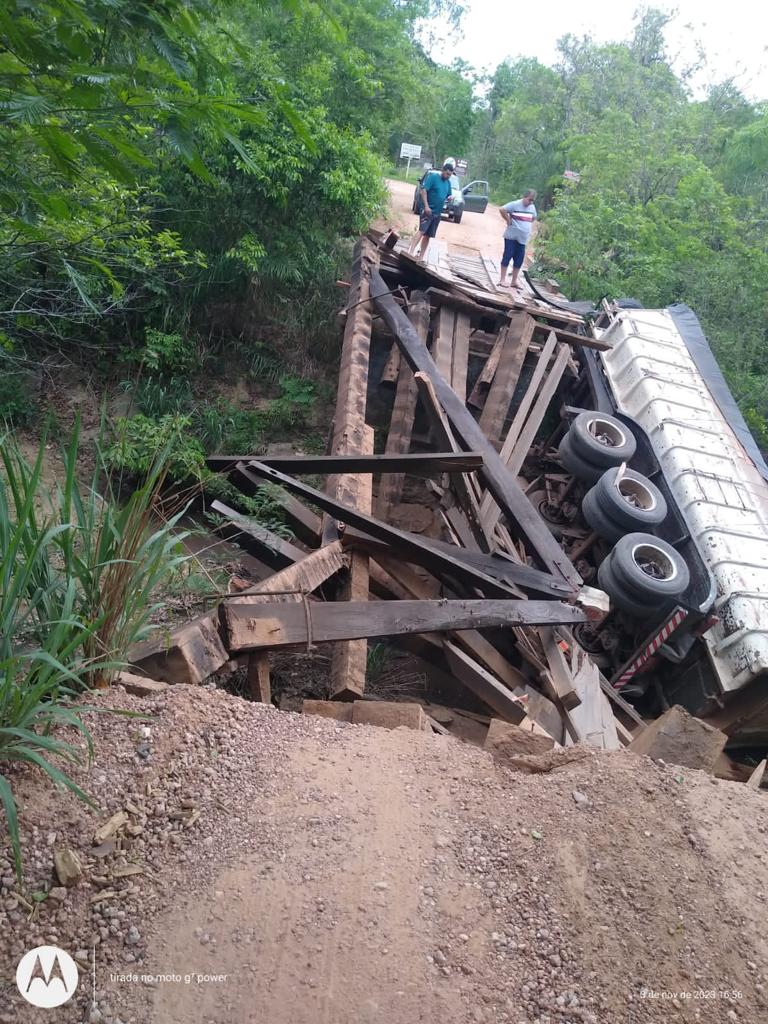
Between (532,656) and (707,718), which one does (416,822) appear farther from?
(707,718)

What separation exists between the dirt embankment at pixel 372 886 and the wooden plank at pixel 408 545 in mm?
1684

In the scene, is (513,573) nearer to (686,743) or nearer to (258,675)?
(686,743)

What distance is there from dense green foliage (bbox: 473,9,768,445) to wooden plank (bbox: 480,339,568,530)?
17.9 feet

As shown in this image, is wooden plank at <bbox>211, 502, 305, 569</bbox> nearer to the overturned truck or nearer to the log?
the overturned truck

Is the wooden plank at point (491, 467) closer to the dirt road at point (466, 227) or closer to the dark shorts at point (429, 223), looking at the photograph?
the dark shorts at point (429, 223)

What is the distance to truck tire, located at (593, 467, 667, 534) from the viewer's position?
726 centimetres

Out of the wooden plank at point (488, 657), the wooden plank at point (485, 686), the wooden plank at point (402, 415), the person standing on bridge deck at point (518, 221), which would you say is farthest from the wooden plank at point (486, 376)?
the wooden plank at point (485, 686)

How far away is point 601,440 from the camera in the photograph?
27.2 ft

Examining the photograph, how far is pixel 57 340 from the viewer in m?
8.48

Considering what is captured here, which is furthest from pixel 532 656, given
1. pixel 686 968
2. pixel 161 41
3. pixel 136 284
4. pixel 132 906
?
pixel 136 284

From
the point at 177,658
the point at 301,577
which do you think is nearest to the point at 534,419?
the point at 301,577

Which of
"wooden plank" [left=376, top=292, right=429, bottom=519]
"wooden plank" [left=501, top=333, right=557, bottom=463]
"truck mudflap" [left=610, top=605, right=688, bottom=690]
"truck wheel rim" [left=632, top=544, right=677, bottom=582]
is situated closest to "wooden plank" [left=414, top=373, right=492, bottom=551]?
"wooden plank" [left=376, top=292, right=429, bottom=519]

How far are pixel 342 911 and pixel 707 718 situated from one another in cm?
565

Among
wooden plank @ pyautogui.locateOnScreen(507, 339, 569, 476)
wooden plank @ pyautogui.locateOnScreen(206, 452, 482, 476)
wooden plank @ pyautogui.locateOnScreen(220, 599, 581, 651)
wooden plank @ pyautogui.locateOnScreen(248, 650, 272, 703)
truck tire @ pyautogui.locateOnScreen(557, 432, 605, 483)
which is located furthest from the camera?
truck tire @ pyautogui.locateOnScreen(557, 432, 605, 483)
